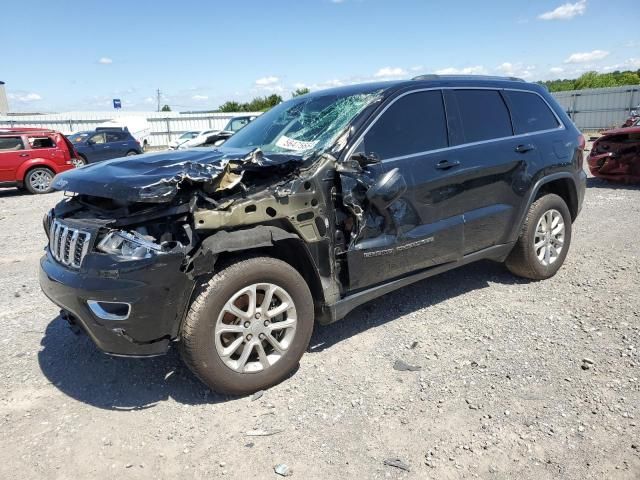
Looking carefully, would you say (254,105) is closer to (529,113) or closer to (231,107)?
(231,107)

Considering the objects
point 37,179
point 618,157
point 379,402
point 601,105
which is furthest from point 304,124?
point 601,105

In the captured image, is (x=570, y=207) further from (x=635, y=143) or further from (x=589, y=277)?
(x=635, y=143)

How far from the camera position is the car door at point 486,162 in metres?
4.02

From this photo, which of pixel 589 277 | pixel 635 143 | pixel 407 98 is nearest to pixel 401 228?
pixel 407 98

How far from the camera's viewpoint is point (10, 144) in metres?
12.8

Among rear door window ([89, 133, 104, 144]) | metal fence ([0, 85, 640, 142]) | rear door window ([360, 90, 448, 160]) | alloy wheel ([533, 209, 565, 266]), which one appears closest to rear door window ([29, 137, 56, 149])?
rear door window ([89, 133, 104, 144])

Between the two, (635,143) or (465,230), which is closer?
(465,230)

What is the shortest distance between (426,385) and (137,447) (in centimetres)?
173

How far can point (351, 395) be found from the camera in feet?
10.2

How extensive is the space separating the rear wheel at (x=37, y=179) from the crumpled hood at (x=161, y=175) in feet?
36.4

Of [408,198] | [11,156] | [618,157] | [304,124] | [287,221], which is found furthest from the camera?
[11,156]

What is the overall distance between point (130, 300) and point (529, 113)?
3921 millimetres

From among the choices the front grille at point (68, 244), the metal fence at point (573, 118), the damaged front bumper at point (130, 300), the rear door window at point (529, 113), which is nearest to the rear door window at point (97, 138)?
the metal fence at point (573, 118)

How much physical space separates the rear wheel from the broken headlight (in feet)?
38.4
